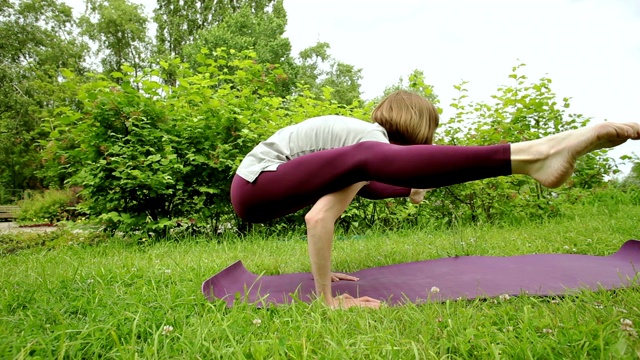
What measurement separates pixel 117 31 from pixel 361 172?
1045 inches

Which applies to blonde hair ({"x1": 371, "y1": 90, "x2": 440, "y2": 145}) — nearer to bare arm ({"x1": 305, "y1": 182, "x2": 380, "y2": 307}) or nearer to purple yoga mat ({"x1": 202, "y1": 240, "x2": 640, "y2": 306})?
bare arm ({"x1": 305, "y1": 182, "x2": 380, "y2": 307})

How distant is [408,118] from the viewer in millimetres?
1821

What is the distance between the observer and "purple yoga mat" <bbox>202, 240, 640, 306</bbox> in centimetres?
164

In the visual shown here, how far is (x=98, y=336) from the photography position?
1.16 meters

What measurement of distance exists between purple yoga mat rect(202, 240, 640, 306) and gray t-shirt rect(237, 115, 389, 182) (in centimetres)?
52

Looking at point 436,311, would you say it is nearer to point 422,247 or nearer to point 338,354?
point 338,354

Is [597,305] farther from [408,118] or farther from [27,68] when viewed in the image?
[27,68]

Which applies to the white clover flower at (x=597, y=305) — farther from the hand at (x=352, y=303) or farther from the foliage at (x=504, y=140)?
the foliage at (x=504, y=140)

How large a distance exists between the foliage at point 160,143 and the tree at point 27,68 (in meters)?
15.0

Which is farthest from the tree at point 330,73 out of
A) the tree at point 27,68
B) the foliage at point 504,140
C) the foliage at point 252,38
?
the foliage at point 504,140

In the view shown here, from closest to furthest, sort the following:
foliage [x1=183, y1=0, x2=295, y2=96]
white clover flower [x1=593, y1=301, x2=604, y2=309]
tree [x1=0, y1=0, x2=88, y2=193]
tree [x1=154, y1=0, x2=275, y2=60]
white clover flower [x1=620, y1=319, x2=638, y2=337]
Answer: white clover flower [x1=620, y1=319, x2=638, y2=337] → white clover flower [x1=593, y1=301, x2=604, y2=309] → tree [x1=0, y1=0, x2=88, y2=193] → foliage [x1=183, y1=0, x2=295, y2=96] → tree [x1=154, y1=0, x2=275, y2=60]

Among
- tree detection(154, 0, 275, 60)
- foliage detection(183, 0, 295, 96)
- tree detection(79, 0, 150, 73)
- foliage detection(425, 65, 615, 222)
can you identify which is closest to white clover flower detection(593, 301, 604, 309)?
foliage detection(425, 65, 615, 222)

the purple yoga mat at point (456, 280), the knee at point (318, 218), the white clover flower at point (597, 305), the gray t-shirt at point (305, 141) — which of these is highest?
the gray t-shirt at point (305, 141)

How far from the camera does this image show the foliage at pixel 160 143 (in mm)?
3588
